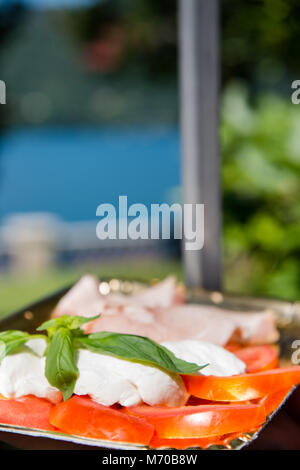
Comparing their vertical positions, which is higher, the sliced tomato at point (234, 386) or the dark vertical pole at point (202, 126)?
Answer: the dark vertical pole at point (202, 126)

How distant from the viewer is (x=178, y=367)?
29.9 inches

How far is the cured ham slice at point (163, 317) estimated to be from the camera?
3.16 feet

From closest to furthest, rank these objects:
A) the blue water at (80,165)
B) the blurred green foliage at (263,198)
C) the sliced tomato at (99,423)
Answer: the sliced tomato at (99,423)
the blurred green foliage at (263,198)
the blue water at (80,165)

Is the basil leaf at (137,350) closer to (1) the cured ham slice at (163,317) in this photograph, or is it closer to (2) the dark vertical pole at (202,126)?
(1) the cured ham slice at (163,317)

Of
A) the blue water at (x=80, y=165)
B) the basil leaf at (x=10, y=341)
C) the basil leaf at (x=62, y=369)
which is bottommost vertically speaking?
the basil leaf at (x=62, y=369)

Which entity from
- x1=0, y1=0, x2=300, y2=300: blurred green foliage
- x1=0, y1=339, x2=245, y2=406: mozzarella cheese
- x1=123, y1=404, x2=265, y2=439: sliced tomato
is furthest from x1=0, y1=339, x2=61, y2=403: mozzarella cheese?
x1=0, y1=0, x2=300, y2=300: blurred green foliage

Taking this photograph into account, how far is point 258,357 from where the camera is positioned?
952 millimetres

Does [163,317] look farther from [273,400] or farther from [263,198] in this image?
[263,198]

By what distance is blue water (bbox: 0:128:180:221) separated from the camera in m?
7.02

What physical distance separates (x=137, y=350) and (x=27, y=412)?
0.18m

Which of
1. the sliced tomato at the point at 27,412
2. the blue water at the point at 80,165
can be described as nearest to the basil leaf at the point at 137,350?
the sliced tomato at the point at 27,412

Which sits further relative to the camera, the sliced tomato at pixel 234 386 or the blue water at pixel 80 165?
the blue water at pixel 80 165

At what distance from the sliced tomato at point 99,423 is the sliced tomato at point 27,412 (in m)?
0.02

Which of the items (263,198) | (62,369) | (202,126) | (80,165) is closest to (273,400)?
(62,369)
